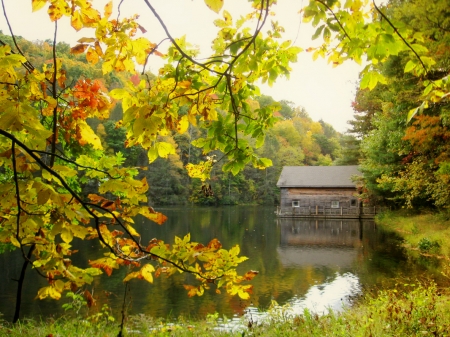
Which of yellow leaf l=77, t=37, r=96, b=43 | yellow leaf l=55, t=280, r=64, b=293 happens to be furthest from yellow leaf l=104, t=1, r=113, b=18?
yellow leaf l=55, t=280, r=64, b=293

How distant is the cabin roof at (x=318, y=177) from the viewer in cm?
3032

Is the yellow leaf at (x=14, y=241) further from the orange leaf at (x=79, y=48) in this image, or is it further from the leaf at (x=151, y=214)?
the orange leaf at (x=79, y=48)

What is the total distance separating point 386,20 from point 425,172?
15192mm

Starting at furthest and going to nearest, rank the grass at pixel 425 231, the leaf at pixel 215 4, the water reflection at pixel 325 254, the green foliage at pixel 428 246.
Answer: the green foliage at pixel 428 246
the grass at pixel 425 231
the water reflection at pixel 325 254
the leaf at pixel 215 4

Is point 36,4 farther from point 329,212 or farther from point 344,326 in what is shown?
point 329,212

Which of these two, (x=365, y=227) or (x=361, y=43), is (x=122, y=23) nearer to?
(x=361, y=43)

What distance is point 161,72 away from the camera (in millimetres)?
1740

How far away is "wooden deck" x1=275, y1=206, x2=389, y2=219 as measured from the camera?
28.2 meters

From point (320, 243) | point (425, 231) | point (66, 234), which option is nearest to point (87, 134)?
point (66, 234)

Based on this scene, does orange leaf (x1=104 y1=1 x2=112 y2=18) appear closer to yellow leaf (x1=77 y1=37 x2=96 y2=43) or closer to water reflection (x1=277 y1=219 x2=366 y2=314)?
yellow leaf (x1=77 y1=37 x2=96 y2=43)

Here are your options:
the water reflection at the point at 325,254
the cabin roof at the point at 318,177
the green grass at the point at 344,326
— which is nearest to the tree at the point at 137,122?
the green grass at the point at 344,326

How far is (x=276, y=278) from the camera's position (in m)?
10.9

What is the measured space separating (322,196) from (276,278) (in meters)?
20.5

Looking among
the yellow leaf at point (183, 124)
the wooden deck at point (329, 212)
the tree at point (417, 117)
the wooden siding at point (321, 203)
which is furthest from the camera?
the wooden siding at point (321, 203)
